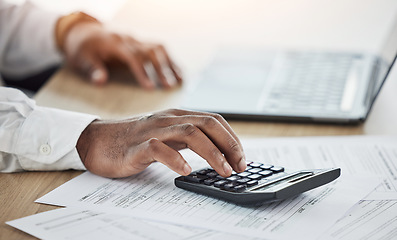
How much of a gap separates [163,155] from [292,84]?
0.53 metres

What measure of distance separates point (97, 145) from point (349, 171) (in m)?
0.37

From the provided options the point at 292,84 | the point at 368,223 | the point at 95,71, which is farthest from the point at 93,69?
the point at 368,223

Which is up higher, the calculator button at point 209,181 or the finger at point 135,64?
the finger at point 135,64

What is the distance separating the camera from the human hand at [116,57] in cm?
130

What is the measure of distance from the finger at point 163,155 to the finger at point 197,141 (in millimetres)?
21

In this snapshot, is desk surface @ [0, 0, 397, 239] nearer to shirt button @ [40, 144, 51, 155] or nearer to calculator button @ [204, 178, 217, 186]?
shirt button @ [40, 144, 51, 155]

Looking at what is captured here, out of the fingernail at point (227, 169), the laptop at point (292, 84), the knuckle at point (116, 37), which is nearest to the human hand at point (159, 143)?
the fingernail at point (227, 169)

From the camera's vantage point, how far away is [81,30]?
4.65 ft

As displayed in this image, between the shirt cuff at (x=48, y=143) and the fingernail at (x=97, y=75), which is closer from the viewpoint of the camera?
the shirt cuff at (x=48, y=143)

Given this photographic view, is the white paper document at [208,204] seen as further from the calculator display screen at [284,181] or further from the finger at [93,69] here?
the finger at [93,69]

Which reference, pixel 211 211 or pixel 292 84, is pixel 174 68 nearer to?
pixel 292 84

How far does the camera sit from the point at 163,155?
2.46 feet

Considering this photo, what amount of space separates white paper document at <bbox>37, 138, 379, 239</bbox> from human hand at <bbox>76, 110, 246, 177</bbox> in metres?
0.03

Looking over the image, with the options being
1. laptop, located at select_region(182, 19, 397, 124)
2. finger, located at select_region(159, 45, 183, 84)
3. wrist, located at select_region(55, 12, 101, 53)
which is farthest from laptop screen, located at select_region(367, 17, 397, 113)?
wrist, located at select_region(55, 12, 101, 53)
